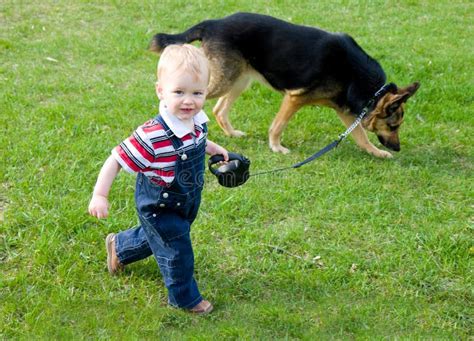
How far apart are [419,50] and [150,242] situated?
625cm

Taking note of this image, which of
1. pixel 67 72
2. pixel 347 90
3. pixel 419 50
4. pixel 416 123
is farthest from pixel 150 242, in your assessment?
pixel 419 50

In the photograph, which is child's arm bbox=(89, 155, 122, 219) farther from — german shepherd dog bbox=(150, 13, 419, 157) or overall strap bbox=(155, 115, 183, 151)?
german shepherd dog bbox=(150, 13, 419, 157)

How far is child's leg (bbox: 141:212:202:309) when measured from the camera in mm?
3467

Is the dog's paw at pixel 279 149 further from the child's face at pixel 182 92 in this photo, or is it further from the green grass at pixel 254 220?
the child's face at pixel 182 92

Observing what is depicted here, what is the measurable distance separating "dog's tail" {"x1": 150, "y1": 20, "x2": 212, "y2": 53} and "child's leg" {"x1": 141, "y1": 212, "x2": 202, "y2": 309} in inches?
118

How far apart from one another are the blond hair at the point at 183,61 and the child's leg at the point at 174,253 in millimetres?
855

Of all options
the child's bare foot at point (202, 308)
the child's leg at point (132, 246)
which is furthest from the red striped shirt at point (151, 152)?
the child's bare foot at point (202, 308)

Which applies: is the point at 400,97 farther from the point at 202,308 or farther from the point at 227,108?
the point at 202,308

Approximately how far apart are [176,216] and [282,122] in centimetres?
280

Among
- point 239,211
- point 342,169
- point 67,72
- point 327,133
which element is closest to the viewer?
point 239,211

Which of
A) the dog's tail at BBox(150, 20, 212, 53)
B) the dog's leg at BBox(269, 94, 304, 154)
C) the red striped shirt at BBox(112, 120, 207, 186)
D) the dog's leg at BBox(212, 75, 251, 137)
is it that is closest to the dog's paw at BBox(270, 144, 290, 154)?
the dog's leg at BBox(269, 94, 304, 154)

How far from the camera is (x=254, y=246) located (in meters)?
4.41

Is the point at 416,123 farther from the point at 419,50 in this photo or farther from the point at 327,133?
the point at 419,50

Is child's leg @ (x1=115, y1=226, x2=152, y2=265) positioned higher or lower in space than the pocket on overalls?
lower
